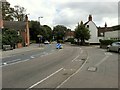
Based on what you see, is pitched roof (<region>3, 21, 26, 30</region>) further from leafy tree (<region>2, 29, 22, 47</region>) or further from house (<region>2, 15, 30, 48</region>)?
leafy tree (<region>2, 29, 22, 47</region>)

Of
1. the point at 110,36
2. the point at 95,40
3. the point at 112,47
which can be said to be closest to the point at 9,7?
the point at 95,40

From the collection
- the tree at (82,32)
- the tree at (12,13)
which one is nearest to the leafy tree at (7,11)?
the tree at (12,13)

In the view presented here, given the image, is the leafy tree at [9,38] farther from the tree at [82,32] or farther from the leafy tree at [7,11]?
the leafy tree at [7,11]

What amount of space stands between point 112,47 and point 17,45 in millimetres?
31423

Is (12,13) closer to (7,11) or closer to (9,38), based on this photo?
(7,11)

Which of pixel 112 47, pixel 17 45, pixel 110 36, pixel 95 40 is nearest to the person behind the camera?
pixel 112 47

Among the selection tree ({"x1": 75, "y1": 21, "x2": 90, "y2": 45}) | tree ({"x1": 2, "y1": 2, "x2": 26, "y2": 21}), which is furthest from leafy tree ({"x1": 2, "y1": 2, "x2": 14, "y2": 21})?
tree ({"x1": 75, "y1": 21, "x2": 90, "y2": 45})

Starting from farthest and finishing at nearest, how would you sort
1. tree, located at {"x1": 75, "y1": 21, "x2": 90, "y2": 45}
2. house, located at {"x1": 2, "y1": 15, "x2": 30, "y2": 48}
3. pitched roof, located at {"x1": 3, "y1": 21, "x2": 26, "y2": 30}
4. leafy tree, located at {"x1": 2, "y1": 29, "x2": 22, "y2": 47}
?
pitched roof, located at {"x1": 3, "y1": 21, "x2": 26, "y2": 30}
house, located at {"x1": 2, "y1": 15, "x2": 30, "y2": 48}
tree, located at {"x1": 75, "y1": 21, "x2": 90, "y2": 45}
leafy tree, located at {"x1": 2, "y1": 29, "x2": 22, "y2": 47}

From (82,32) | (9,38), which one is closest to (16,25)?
(82,32)

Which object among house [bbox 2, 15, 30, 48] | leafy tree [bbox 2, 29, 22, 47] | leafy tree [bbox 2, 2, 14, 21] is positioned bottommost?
leafy tree [bbox 2, 29, 22, 47]

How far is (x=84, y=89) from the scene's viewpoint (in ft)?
30.3

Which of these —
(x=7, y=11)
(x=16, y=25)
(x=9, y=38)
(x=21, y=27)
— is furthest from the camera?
(x=7, y=11)

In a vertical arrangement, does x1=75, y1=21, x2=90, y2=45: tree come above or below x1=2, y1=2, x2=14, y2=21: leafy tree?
below

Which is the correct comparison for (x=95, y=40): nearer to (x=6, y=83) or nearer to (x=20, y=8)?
(x=20, y=8)
